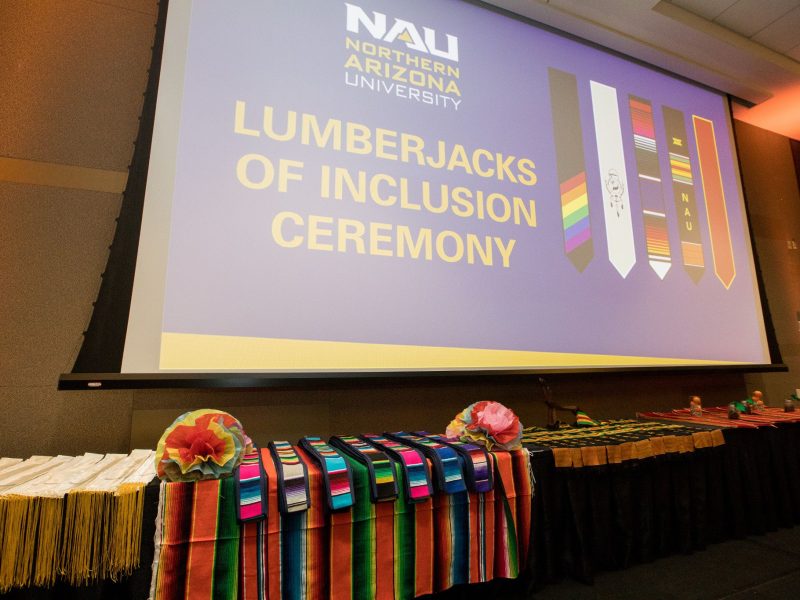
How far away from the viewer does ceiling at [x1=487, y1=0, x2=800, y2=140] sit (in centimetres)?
247

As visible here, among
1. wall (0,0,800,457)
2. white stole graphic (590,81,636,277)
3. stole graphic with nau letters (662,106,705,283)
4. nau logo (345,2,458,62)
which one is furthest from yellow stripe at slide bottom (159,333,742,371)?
nau logo (345,2,458,62)

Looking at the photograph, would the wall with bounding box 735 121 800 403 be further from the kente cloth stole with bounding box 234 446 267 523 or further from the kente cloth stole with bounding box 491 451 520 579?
the kente cloth stole with bounding box 234 446 267 523

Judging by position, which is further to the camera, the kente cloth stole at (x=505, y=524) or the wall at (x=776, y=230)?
the wall at (x=776, y=230)

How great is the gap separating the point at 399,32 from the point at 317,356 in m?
1.60

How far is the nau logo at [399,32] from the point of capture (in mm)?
1987

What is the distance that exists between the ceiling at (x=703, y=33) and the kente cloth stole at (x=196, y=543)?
268 centimetres

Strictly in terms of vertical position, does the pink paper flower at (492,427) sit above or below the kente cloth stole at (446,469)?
above

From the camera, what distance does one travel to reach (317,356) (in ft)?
5.28

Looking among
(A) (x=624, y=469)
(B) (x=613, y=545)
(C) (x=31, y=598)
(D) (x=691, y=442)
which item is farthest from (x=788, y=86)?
(C) (x=31, y=598)

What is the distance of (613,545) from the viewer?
5.16 ft

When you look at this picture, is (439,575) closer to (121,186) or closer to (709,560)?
(709,560)

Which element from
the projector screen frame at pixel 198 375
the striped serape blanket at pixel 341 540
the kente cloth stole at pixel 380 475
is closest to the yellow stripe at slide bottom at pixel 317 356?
the projector screen frame at pixel 198 375

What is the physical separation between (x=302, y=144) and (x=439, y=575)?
1587mm

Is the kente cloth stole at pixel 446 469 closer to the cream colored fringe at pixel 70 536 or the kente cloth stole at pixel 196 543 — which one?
the kente cloth stole at pixel 196 543
